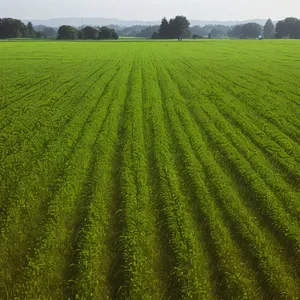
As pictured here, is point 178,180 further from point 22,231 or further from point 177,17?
point 177,17

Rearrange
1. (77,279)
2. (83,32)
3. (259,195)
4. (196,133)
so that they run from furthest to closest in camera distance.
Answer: (83,32) → (196,133) → (259,195) → (77,279)

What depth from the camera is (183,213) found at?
289 inches

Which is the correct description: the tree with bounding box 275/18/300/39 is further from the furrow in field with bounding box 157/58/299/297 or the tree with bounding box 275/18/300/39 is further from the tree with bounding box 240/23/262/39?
the furrow in field with bounding box 157/58/299/297

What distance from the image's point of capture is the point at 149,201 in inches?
311

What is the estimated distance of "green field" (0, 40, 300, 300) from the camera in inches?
220

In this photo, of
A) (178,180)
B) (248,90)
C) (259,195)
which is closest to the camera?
(259,195)

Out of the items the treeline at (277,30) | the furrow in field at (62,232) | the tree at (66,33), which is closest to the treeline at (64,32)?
the tree at (66,33)

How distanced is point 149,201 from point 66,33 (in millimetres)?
121792

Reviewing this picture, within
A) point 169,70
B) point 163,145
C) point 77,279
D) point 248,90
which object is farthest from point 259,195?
point 169,70

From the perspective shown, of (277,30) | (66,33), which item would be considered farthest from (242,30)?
(66,33)

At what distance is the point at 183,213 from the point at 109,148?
15.5 ft

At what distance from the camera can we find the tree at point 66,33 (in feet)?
381

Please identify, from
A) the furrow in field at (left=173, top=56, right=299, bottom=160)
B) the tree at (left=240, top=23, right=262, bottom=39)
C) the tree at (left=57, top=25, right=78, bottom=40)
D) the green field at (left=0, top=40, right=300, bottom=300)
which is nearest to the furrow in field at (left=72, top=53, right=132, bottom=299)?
the green field at (left=0, top=40, right=300, bottom=300)

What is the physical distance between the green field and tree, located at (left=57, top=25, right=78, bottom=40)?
11033 cm
